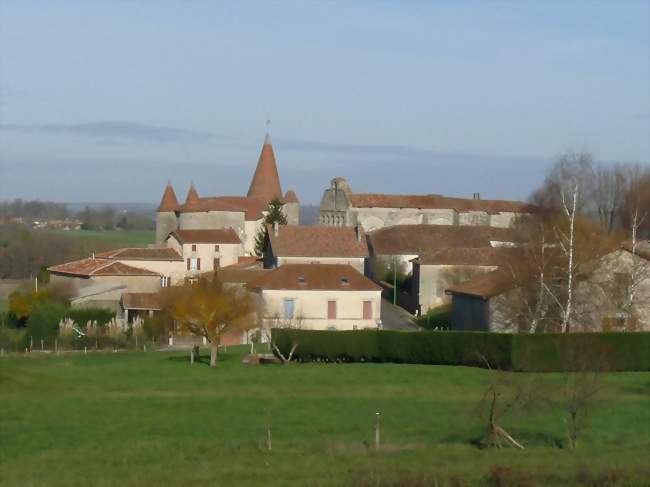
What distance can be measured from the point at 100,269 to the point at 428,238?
19.1m

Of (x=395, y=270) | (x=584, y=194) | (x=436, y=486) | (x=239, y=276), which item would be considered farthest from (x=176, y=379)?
(x=584, y=194)

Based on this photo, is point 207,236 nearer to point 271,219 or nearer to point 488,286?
point 271,219

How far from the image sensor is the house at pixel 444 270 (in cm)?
5975

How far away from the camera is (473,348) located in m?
38.7

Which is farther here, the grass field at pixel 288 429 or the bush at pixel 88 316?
the bush at pixel 88 316

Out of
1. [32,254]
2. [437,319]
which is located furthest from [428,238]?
[32,254]

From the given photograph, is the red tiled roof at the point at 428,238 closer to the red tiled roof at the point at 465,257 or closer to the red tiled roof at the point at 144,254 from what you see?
the red tiled roof at the point at 465,257

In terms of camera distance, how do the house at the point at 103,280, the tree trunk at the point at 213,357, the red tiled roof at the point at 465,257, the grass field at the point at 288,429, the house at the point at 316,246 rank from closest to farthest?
the grass field at the point at 288,429 < the tree trunk at the point at 213,357 < the red tiled roof at the point at 465,257 < the house at the point at 103,280 < the house at the point at 316,246

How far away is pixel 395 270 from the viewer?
6894cm

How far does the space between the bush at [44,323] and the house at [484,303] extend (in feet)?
55.2

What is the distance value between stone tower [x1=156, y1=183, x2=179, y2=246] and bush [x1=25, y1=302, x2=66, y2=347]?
3949cm

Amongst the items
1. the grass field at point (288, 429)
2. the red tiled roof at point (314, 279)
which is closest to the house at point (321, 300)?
the red tiled roof at point (314, 279)

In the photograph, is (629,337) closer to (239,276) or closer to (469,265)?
(469,265)

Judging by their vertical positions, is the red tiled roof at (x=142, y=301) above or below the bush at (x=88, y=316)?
above
